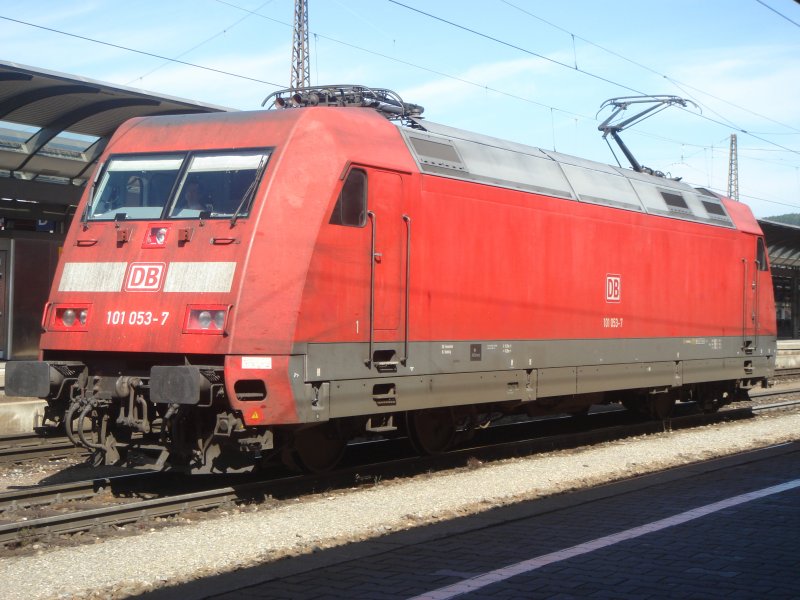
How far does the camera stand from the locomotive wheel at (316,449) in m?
10.2

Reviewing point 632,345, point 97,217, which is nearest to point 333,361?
point 97,217

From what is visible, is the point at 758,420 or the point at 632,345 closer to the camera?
the point at 632,345

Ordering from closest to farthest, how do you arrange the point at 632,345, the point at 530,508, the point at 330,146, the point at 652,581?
the point at 652,581 < the point at 530,508 < the point at 330,146 < the point at 632,345

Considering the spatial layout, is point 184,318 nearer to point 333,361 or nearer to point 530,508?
point 333,361

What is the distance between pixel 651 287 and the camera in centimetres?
1450

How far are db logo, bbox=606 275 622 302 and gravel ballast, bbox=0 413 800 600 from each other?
79.5 inches

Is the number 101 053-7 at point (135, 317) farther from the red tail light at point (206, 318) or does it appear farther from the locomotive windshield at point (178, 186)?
the locomotive windshield at point (178, 186)

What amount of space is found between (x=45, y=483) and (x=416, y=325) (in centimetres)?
432

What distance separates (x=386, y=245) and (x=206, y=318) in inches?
82.2

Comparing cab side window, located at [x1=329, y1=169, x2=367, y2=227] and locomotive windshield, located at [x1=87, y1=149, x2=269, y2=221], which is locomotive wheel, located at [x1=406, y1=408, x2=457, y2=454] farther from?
locomotive windshield, located at [x1=87, y1=149, x2=269, y2=221]

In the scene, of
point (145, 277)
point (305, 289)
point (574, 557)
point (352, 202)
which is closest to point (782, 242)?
point (352, 202)

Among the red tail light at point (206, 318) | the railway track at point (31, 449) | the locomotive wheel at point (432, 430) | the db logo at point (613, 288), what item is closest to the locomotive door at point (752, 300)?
the db logo at point (613, 288)

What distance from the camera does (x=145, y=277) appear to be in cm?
920

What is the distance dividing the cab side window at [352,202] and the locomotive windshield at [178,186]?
0.79 m
